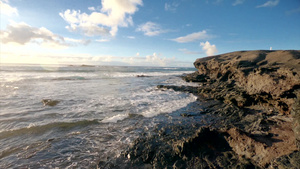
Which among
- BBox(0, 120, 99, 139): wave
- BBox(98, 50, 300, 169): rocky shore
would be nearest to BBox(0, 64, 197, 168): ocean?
BBox(0, 120, 99, 139): wave

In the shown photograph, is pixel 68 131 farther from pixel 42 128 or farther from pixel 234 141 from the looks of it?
pixel 234 141

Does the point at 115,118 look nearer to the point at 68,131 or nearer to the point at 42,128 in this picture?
the point at 68,131

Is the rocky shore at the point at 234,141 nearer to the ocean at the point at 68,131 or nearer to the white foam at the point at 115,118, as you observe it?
the ocean at the point at 68,131

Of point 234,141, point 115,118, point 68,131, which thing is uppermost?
point 234,141

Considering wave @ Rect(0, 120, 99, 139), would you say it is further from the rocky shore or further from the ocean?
the rocky shore

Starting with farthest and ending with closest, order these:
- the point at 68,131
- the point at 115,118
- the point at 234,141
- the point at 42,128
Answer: the point at 115,118
the point at 42,128
the point at 68,131
the point at 234,141

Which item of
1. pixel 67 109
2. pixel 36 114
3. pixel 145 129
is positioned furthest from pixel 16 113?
pixel 145 129

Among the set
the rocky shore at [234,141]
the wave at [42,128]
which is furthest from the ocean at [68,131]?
the rocky shore at [234,141]

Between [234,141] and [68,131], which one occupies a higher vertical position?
[234,141]

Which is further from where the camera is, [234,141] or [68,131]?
[68,131]

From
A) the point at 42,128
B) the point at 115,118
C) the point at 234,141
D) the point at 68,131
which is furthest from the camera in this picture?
the point at 115,118

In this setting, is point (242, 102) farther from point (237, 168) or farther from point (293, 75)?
point (237, 168)

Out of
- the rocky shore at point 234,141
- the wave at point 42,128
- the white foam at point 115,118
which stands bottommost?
the wave at point 42,128

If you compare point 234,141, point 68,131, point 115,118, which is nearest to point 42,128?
point 68,131
